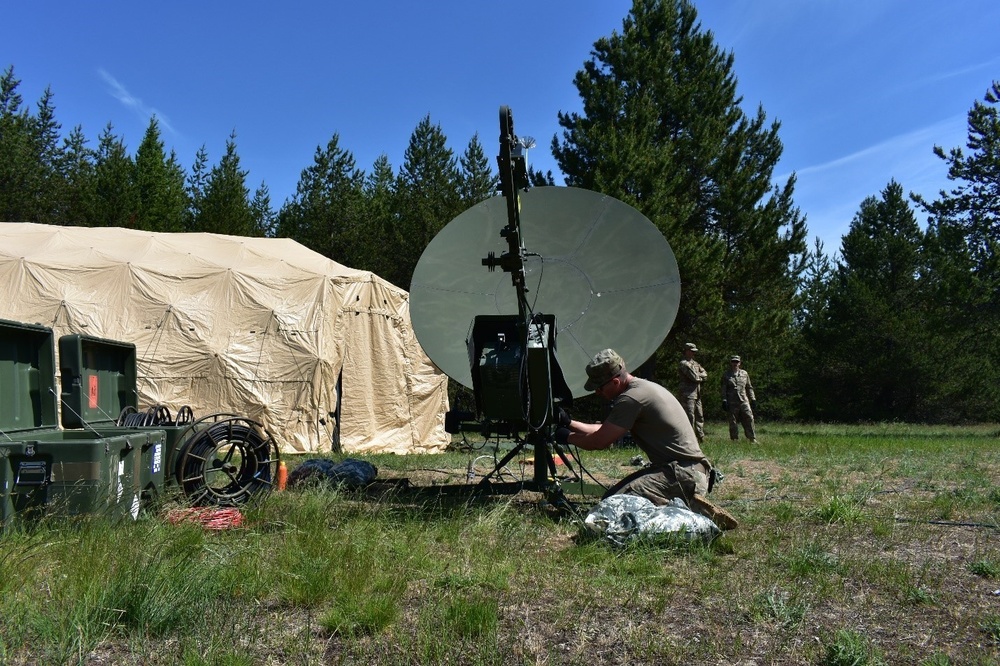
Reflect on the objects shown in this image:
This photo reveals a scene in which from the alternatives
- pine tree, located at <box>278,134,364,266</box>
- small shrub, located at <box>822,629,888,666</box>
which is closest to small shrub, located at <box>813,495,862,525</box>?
small shrub, located at <box>822,629,888,666</box>

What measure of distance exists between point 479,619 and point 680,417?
2.71 meters

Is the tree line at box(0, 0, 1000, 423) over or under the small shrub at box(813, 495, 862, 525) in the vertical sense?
over

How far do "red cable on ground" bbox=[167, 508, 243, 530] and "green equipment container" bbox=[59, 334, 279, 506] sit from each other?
494 millimetres

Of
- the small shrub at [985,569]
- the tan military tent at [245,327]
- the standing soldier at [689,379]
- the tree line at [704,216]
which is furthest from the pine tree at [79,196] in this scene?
the small shrub at [985,569]

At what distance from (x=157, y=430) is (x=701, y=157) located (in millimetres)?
18029

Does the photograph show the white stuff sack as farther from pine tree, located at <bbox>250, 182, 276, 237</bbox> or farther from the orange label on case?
pine tree, located at <bbox>250, 182, 276, 237</bbox>

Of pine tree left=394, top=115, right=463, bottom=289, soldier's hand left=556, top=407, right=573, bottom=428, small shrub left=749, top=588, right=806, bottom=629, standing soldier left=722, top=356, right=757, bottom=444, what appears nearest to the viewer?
small shrub left=749, top=588, right=806, bottom=629

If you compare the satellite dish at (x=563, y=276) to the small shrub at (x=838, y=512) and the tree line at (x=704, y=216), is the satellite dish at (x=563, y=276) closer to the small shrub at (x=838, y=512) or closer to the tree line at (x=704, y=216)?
the small shrub at (x=838, y=512)

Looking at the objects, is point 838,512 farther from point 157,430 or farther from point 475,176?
point 475,176

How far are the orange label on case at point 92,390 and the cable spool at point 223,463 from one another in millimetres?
758

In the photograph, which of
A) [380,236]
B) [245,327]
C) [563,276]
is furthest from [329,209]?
[563,276]

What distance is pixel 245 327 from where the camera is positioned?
47.1 ft

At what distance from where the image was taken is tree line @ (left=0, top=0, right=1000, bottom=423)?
67.6 ft

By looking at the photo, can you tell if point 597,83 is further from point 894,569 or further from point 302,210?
point 894,569
